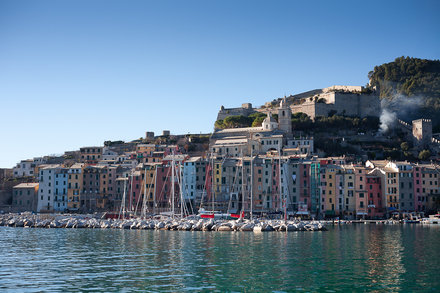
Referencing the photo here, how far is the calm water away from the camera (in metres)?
25.0

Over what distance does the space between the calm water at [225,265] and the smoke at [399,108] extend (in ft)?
232

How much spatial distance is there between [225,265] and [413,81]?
104 meters

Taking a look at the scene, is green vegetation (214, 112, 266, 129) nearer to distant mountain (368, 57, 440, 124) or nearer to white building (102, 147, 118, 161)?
white building (102, 147, 118, 161)

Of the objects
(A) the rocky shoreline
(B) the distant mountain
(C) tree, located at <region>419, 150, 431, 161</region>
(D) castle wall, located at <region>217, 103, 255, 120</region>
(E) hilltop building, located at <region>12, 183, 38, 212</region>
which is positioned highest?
(B) the distant mountain

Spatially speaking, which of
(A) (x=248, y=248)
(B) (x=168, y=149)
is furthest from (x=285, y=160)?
(A) (x=248, y=248)

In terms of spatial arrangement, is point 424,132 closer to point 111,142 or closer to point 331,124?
point 331,124

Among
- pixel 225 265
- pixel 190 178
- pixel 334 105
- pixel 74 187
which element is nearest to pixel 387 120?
pixel 334 105

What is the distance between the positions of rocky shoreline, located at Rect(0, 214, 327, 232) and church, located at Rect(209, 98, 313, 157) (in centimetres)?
2803

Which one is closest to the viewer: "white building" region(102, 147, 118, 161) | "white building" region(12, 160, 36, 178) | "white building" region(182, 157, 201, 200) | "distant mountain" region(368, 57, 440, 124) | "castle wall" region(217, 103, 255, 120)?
"white building" region(182, 157, 201, 200)

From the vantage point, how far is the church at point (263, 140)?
95812mm

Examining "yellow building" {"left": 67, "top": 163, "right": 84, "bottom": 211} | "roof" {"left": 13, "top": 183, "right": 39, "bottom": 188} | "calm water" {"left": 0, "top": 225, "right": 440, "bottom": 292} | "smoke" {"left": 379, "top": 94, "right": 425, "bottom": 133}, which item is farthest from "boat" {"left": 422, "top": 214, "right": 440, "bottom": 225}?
"roof" {"left": 13, "top": 183, "right": 39, "bottom": 188}

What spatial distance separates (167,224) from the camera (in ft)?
211

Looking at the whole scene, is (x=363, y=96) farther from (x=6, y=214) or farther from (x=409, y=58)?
(x=6, y=214)

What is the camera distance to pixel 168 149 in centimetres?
10106
